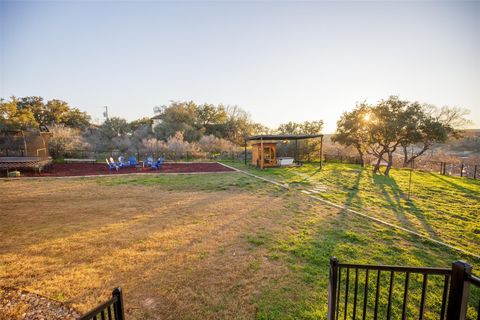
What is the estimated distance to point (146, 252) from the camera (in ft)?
13.3

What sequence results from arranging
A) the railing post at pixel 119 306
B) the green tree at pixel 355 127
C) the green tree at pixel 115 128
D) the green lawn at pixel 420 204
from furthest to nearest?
the green tree at pixel 115 128
the green tree at pixel 355 127
the green lawn at pixel 420 204
the railing post at pixel 119 306

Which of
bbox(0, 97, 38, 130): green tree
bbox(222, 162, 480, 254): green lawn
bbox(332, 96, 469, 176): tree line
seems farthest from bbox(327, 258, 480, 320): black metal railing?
bbox(0, 97, 38, 130): green tree

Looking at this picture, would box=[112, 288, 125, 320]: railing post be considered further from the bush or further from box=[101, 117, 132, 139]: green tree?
box=[101, 117, 132, 139]: green tree

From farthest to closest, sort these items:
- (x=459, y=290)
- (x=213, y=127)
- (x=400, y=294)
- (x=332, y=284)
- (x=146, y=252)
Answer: (x=213, y=127) → (x=146, y=252) → (x=400, y=294) → (x=332, y=284) → (x=459, y=290)

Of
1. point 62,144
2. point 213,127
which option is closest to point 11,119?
point 62,144

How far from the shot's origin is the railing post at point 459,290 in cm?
125

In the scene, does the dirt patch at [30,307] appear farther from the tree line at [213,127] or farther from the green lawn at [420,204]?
the tree line at [213,127]

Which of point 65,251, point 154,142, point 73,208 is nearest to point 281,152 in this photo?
point 154,142

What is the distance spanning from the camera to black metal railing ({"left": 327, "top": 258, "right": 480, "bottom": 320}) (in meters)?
1.29

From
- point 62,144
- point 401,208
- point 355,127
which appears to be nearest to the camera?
point 401,208

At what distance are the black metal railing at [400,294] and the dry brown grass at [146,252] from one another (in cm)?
108

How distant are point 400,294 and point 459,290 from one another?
7.16 ft

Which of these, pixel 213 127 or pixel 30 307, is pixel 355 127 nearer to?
pixel 30 307

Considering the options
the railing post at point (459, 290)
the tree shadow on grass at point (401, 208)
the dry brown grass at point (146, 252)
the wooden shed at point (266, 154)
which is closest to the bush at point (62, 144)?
the dry brown grass at point (146, 252)
